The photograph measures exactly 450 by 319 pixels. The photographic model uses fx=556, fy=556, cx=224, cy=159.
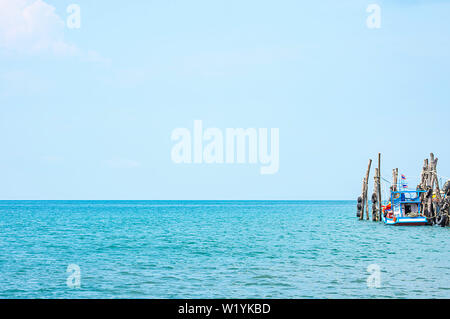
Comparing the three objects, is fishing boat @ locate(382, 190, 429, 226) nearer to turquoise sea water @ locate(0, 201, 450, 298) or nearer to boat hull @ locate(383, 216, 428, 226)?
boat hull @ locate(383, 216, 428, 226)

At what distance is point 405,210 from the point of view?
172 feet

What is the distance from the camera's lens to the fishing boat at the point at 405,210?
5075cm

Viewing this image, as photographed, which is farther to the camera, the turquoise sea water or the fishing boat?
the fishing boat

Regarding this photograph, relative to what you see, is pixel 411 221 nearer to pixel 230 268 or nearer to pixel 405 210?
pixel 405 210

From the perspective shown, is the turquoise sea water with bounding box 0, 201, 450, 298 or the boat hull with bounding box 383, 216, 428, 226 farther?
the boat hull with bounding box 383, 216, 428, 226

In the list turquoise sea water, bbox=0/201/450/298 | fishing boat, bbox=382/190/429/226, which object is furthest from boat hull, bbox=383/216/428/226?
turquoise sea water, bbox=0/201/450/298

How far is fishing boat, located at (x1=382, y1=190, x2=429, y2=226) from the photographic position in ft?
167

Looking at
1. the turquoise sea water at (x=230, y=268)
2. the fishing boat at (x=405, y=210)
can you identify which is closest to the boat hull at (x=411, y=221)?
the fishing boat at (x=405, y=210)

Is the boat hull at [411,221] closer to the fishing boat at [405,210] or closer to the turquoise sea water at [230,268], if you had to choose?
the fishing boat at [405,210]

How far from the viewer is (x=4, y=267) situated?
25.2 metres

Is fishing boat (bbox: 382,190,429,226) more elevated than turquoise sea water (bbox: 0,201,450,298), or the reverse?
fishing boat (bbox: 382,190,429,226)

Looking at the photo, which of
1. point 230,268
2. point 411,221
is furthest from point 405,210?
point 230,268
